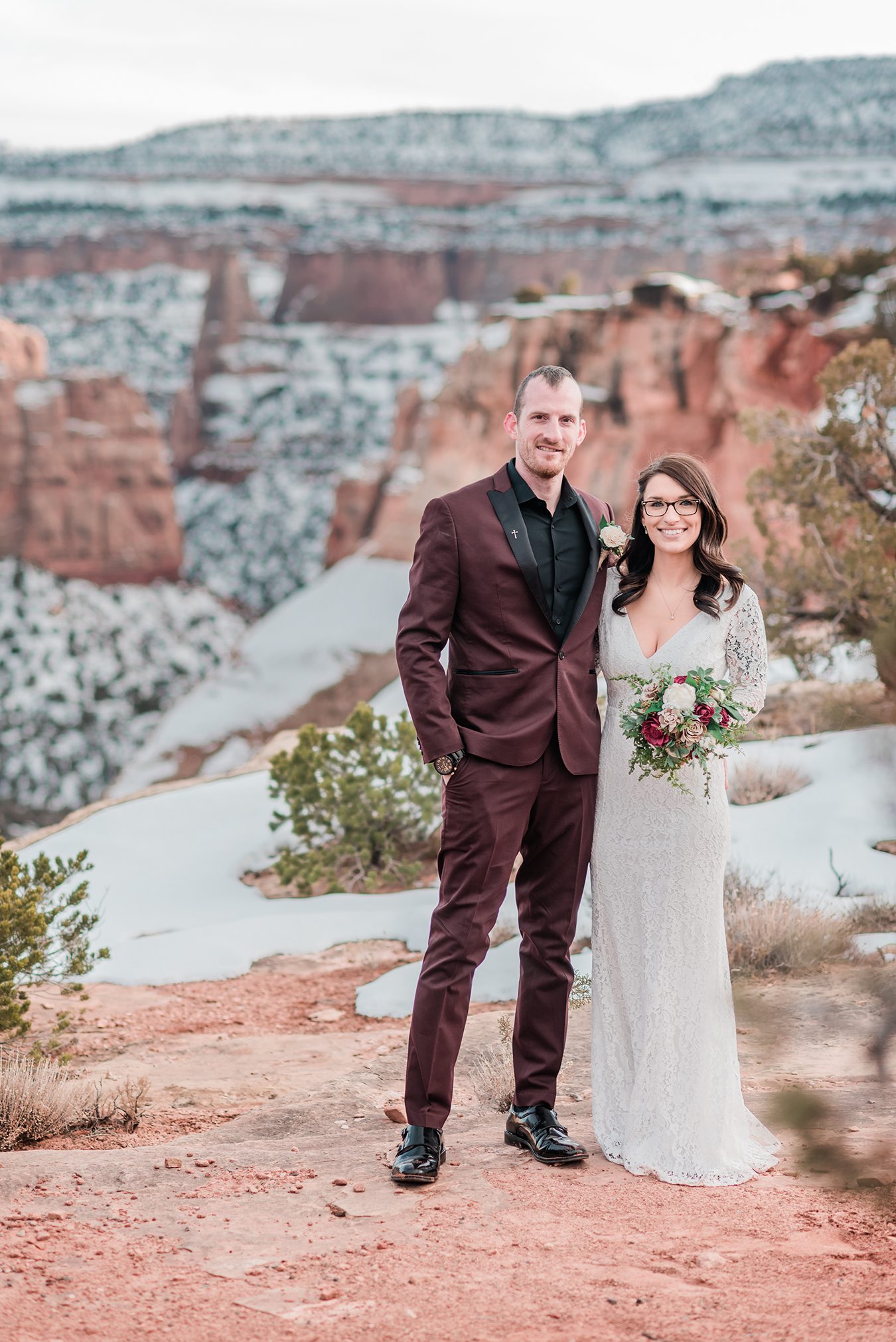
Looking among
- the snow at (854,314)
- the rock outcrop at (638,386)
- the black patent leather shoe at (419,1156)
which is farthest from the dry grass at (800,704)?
the rock outcrop at (638,386)

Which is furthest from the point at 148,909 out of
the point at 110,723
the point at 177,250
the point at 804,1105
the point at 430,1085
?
the point at 177,250

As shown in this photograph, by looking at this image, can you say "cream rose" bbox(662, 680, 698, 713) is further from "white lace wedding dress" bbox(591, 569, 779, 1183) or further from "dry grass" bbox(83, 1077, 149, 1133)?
"dry grass" bbox(83, 1077, 149, 1133)

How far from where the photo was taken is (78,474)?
50219 millimetres

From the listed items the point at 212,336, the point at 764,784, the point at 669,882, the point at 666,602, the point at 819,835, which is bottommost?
the point at 819,835

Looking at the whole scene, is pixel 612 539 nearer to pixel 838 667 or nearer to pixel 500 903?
pixel 500 903

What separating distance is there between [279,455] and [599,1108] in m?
74.2

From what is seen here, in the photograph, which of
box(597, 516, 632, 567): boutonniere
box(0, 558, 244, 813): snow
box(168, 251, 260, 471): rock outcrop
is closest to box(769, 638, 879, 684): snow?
box(597, 516, 632, 567): boutonniere

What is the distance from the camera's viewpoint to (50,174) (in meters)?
104

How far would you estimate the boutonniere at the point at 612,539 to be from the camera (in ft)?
11.2

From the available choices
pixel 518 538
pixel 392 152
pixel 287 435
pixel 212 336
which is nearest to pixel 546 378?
pixel 518 538

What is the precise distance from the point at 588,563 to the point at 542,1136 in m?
1.57

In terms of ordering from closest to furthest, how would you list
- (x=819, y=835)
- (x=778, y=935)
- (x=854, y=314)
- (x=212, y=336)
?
(x=778, y=935) → (x=819, y=835) → (x=854, y=314) → (x=212, y=336)

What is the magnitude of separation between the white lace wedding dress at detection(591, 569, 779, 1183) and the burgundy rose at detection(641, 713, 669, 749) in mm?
189

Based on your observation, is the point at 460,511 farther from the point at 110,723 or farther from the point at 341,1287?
the point at 110,723
